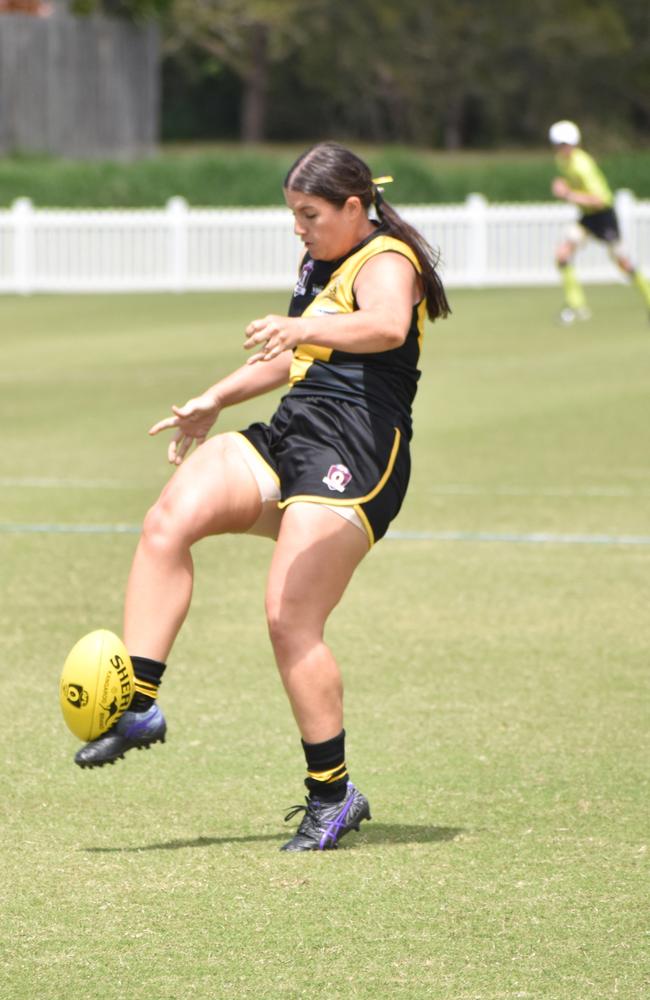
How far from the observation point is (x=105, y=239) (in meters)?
30.0

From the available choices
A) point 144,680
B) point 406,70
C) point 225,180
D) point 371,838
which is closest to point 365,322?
point 144,680

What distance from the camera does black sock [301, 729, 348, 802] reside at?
5.12 m

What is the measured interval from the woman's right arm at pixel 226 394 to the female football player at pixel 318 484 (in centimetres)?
5

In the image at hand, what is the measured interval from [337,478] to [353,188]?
786 millimetres

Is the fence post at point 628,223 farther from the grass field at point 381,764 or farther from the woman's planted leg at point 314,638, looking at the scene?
the woman's planted leg at point 314,638

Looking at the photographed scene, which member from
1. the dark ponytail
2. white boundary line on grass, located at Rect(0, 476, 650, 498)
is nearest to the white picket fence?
white boundary line on grass, located at Rect(0, 476, 650, 498)

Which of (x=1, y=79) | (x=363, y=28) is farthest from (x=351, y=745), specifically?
(x=363, y=28)

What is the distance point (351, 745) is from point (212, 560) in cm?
350

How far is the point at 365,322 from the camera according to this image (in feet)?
16.1

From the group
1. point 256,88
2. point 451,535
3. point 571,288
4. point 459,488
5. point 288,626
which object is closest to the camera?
point 288,626

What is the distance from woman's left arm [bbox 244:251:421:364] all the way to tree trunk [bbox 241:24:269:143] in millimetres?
52880

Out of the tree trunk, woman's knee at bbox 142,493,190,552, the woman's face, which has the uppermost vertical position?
the woman's face

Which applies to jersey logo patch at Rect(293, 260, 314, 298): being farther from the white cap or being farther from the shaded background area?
the shaded background area

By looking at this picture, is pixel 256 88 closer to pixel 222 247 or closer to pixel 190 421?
pixel 222 247
